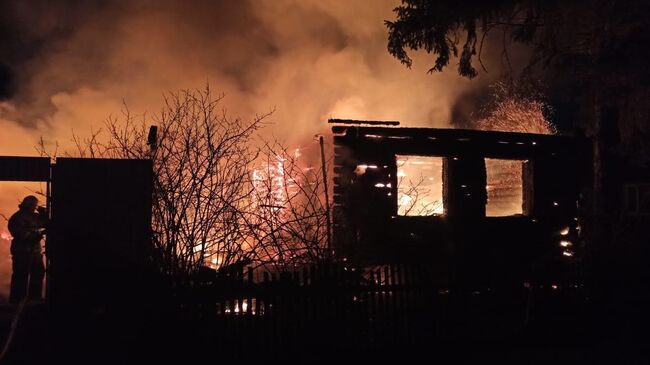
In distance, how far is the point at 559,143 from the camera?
1461 centimetres

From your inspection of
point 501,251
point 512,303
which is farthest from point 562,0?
point 501,251

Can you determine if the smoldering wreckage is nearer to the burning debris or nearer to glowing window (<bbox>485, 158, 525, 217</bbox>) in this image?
the burning debris

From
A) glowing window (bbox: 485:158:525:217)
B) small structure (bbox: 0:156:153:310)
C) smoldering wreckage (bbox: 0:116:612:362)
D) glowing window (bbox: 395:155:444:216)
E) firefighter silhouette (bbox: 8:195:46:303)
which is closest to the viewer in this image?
smoldering wreckage (bbox: 0:116:612:362)

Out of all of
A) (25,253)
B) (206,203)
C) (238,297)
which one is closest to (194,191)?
(206,203)

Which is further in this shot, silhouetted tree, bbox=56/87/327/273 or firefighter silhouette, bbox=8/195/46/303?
firefighter silhouette, bbox=8/195/46/303

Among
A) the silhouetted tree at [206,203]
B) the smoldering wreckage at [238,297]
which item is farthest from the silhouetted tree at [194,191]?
the smoldering wreckage at [238,297]

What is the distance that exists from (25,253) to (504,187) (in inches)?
456

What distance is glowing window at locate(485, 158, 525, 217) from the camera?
48.5 feet

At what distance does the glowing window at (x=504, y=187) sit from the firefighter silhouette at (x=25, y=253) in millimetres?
10797

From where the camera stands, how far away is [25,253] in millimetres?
9602

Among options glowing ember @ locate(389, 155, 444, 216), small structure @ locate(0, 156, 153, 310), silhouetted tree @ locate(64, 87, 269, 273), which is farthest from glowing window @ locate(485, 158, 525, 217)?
small structure @ locate(0, 156, 153, 310)

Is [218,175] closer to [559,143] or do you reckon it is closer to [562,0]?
[562,0]

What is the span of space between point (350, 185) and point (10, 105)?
32.3 feet

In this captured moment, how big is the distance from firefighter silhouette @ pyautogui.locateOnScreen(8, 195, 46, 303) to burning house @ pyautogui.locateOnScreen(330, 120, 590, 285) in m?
5.72
